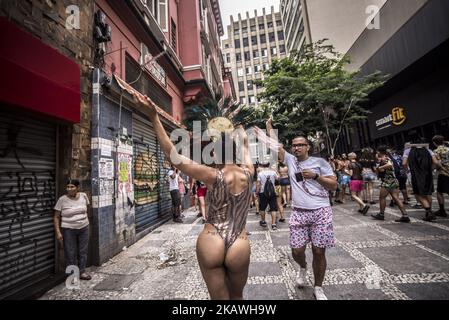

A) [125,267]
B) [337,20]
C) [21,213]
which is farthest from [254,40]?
[21,213]

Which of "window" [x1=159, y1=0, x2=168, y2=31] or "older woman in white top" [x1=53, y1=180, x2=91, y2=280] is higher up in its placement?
"window" [x1=159, y1=0, x2=168, y2=31]

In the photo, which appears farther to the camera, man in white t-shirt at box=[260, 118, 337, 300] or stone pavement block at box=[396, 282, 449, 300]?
man in white t-shirt at box=[260, 118, 337, 300]

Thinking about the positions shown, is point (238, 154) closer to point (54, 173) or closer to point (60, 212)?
point (60, 212)

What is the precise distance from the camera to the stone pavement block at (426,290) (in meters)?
2.82

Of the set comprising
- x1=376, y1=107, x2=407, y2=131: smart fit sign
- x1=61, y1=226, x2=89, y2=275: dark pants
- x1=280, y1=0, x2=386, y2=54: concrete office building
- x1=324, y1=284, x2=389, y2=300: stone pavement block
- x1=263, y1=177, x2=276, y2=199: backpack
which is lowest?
x1=324, y1=284, x2=389, y2=300: stone pavement block

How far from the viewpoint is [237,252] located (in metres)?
1.80

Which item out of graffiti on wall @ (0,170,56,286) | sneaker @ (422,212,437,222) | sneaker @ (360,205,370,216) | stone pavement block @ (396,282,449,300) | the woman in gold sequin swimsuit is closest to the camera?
the woman in gold sequin swimsuit

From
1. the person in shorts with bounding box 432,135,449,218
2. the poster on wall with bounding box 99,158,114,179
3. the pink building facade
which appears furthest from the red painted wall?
the person in shorts with bounding box 432,135,449,218

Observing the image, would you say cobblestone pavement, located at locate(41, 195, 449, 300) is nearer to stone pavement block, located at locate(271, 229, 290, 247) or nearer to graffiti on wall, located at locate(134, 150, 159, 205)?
stone pavement block, located at locate(271, 229, 290, 247)

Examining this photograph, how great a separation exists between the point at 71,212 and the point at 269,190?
15.9ft

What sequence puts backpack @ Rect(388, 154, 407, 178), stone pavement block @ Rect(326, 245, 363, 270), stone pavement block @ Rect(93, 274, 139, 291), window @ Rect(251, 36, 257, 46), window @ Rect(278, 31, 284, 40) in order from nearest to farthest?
stone pavement block @ Rect(93, 274, 139, 291) → stone pavement block @ Rect(326, 245, 363, 270) → backpack @ Rect(388, 154, 407, 178) → window @ Rect(278, 31, 284, 40) → window @ Rect(251, 36, 257, 46)

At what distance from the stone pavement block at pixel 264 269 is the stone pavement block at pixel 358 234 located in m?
2.06

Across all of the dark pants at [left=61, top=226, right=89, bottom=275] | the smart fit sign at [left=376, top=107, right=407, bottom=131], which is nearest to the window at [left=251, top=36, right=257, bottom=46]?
the smart fit sign at [left=376, top=107, right=407, bottom=131]

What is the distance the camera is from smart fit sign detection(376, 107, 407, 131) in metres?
15.0
